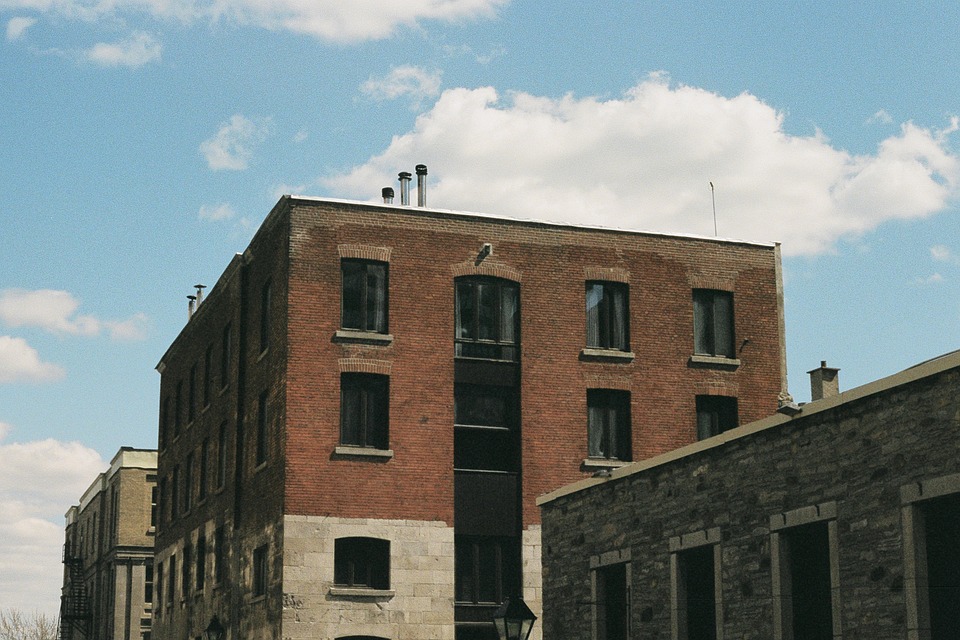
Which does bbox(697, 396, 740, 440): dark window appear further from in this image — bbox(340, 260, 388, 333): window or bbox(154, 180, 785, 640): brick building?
bbox(340, 260, 388, 333): window

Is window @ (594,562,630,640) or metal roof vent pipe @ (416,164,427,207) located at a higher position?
metal roof vent pipe @ (416,164,427,207)

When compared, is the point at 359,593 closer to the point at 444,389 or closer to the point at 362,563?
the point at 362,563

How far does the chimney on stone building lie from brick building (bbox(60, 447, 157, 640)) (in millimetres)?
41758

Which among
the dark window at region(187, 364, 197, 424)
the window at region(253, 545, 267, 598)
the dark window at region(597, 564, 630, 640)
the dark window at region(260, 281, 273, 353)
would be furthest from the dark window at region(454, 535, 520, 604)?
the dark window at region(187, 364, 197, 424)

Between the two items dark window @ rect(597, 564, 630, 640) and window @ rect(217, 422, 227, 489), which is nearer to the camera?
dark window @ rect(597, 564, 630, 640)

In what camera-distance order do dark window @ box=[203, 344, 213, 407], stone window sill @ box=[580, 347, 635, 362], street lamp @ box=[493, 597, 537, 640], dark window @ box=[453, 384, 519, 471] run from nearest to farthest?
street lamp @ box=[493, 597, 537, 640] → dark window @ box=[453, 384, 519, 471] → stone window sill @ box=[580, 347, 635, 362] → dark window @ box=[203, 344, 213, 407]

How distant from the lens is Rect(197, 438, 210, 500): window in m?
44.8

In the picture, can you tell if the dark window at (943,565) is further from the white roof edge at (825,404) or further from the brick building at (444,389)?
the brick building at (444,389)

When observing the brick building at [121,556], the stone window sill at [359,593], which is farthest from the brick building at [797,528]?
the brick building at [121,556]

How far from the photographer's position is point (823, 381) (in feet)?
83.8

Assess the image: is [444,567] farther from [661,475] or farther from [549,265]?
[661,475]

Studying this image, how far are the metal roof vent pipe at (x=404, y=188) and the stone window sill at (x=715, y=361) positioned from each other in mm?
8908

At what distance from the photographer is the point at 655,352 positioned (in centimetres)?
3738

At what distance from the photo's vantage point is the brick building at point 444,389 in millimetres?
34156
